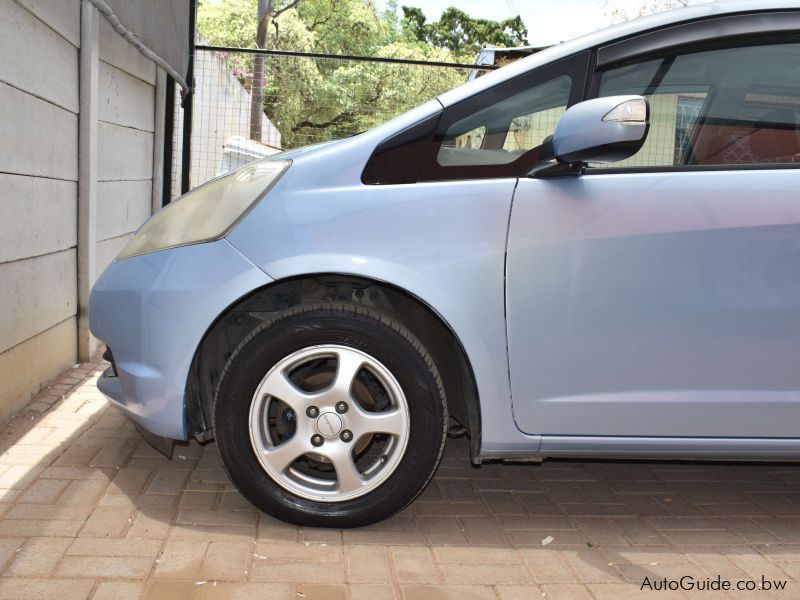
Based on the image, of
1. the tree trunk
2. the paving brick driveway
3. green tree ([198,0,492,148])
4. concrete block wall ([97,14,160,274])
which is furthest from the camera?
the tree trunk

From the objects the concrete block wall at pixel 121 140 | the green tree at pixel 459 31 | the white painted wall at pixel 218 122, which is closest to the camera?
the concrete block wall at pixel 121 140

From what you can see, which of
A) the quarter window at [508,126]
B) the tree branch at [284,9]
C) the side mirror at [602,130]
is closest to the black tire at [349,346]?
the quarter window at [508,126]

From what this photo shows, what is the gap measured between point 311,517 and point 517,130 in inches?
60.1

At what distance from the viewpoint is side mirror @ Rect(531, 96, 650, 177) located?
2.74 m

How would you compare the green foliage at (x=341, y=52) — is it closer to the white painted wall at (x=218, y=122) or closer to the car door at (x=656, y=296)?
the white painted wall at (x=218, y=122)

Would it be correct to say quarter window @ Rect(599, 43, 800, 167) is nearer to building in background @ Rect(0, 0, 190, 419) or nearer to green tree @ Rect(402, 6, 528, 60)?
building in background @ Rect(0, 0, 190, 419)

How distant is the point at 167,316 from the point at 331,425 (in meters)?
0.67

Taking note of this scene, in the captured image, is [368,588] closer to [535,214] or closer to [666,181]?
[535,214]

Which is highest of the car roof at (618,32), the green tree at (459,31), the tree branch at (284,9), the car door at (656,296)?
the green tree at (459,31)

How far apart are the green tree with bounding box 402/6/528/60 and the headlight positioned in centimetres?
7648

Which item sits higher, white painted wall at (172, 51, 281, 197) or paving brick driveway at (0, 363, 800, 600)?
white painted wall at (172, 51, 281, 197)

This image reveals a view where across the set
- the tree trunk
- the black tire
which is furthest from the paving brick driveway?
the tree trunk

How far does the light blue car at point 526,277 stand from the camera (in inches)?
116

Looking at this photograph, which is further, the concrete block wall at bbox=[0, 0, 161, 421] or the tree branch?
the tree branch
